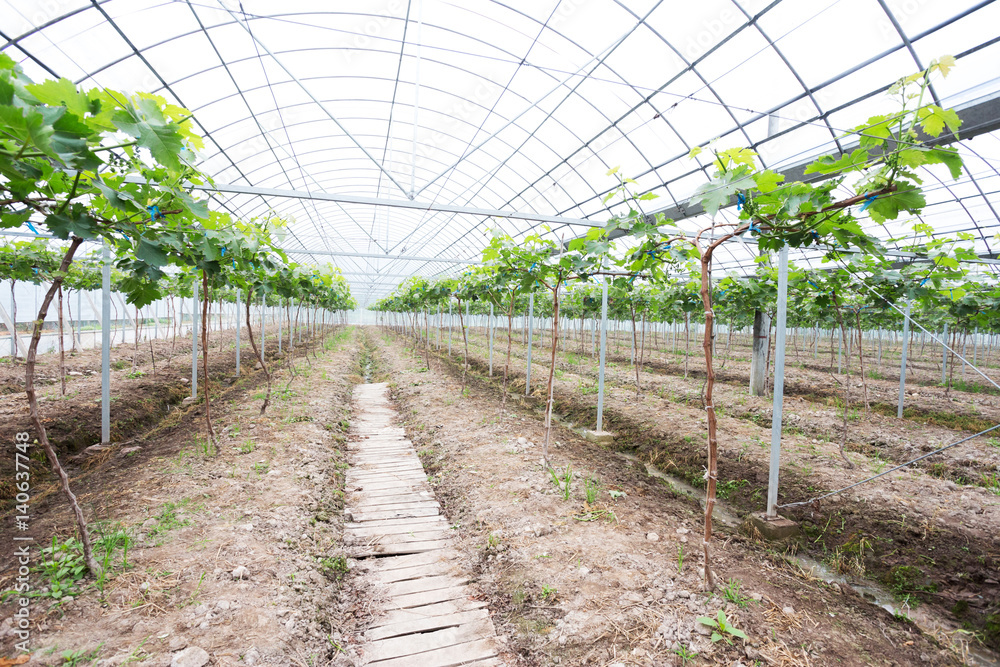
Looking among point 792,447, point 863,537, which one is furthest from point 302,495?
point 792,447

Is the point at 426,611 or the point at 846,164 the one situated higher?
the point at 846,164

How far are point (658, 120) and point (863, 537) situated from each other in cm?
898

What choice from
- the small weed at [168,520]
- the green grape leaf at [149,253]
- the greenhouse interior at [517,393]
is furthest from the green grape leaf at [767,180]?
the small weed at [168,520]

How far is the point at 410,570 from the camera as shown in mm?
3781

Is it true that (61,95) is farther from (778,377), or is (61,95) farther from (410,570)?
(778,377)

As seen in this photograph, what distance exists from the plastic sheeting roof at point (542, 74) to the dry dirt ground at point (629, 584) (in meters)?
5.87

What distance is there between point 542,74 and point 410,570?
10.5 m

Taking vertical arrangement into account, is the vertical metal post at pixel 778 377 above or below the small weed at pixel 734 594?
above

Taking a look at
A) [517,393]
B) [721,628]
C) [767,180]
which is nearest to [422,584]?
[721,628]

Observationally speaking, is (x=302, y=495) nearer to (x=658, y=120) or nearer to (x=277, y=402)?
(x=277, y=402)

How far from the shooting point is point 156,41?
774 centimetres

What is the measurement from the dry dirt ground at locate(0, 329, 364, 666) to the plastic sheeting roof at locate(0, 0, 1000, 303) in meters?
5.19

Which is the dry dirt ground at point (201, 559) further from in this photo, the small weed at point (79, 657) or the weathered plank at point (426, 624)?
the weathered plank at point (426, 624)

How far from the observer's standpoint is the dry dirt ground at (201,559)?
2512mm
